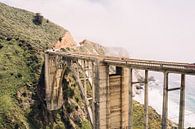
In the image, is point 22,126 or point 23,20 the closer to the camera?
point 22,126

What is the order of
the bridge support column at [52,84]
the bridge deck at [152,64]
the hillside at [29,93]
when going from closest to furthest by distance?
the bridge deck at [152,64] < the hillside at [29,93] < the bridge support column at [52,84]

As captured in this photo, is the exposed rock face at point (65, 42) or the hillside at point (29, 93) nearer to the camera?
the hillside at point (29, 93)

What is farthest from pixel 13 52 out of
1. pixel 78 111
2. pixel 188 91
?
pixel 188 91

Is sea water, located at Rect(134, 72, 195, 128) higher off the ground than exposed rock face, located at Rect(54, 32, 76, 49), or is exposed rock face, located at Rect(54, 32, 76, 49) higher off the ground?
exposed rock face, located at Rect(54, 32, 76, 49)

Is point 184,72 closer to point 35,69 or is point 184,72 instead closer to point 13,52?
point 35,69

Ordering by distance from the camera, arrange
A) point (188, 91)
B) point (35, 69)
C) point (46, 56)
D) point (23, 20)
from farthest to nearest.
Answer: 1. point (188, 91)
2. point (23, 20)
3. point (35, 69)
4. point (46, 56)

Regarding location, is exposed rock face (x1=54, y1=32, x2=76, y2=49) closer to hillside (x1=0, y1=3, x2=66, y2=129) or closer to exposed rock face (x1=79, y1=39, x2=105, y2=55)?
hillside (x1=0, y1=3, x2=66, y2=129)

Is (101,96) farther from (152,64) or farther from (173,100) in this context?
(173,100)

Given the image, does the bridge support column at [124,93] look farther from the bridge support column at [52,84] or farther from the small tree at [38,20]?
the small tree at [38,20]

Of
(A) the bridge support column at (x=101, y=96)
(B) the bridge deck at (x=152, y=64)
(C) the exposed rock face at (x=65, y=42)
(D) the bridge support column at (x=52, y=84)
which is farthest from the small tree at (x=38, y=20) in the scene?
(A) the bridge support column at (x=101, y=96)

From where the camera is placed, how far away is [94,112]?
46.6 meters

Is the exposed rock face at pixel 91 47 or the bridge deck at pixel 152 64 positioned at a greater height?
the exposed rock face at pixel 91 47

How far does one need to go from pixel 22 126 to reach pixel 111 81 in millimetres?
21257

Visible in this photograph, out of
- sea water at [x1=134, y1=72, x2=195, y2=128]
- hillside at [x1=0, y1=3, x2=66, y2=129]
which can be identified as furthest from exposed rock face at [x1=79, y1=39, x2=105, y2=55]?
hillside at [x1=0, y1=3, x2=66, y2=129]
